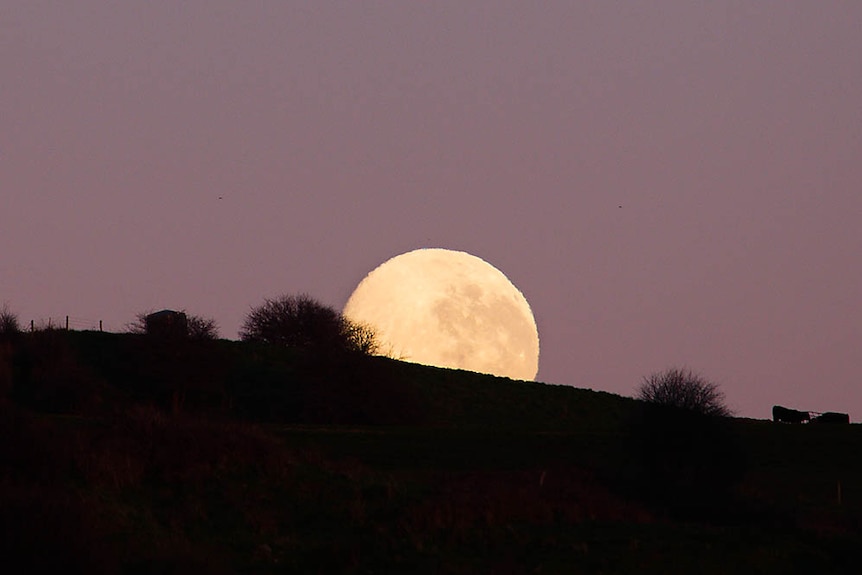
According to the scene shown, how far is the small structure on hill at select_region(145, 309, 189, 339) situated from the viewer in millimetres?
93625

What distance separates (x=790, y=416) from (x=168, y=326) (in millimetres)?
52527

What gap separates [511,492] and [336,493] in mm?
4811

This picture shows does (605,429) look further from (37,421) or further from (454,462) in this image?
(37,421)

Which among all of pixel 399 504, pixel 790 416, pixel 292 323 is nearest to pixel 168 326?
pixel 292 323

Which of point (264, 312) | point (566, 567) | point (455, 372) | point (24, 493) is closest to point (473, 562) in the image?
point (566, 567)

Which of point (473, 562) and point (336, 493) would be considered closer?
point (473, 562)

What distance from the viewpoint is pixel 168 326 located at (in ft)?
311

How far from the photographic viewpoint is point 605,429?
293 feet

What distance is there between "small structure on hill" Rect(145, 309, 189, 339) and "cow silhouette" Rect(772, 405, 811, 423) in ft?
164

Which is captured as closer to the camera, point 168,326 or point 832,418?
point 168,326

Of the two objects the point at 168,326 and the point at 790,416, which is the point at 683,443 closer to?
the point at 168,326

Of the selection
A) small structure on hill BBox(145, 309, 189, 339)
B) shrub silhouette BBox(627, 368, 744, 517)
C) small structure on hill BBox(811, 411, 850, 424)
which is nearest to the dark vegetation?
shrub silhouette BBox(627, 368, 744, 517)

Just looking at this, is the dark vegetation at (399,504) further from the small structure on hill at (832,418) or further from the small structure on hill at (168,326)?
the small structure on hill at (832,418)

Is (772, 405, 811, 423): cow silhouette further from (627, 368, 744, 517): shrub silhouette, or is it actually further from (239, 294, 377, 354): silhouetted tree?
(627, 368, 744, 517): shrub silhouette
